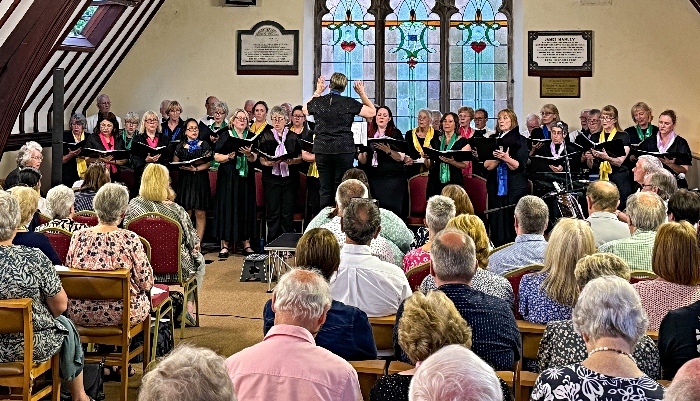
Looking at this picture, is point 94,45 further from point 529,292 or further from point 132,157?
point 529,292

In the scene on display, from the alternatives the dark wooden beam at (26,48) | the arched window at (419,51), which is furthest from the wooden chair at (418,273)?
the arched window at (419,51)

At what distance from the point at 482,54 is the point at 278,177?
4.44 m

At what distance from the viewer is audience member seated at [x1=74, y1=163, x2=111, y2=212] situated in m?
7.40

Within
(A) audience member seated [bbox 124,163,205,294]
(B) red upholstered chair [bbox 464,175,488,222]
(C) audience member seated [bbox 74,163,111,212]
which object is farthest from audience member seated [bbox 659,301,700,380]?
(B) red upholstered chair [bbox 464,175,488,222]

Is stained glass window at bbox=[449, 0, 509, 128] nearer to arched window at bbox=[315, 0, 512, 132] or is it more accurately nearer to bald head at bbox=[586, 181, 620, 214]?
arched window at bbox=[315, 0, 512, 132]

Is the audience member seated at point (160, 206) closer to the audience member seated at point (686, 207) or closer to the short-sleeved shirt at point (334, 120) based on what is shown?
the short-sleeved shirt at point (334, 120)

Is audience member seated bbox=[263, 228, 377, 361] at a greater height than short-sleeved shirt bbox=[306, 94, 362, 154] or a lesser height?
lesser

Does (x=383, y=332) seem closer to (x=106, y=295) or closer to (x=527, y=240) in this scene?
(x=527, y=240)

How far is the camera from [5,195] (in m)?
4.43

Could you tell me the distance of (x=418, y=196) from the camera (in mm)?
9711

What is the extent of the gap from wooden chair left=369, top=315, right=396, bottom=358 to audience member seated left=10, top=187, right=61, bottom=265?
1671 millimetres

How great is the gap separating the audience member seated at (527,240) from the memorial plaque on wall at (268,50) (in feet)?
26.9

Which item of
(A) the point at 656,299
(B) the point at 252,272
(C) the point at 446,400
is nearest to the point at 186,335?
(B) the point at 252,272

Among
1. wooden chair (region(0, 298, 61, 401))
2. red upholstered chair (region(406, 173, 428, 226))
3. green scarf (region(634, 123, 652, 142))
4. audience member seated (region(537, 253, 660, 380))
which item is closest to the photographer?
audience member seated (region(537, 253, 660, 380))
